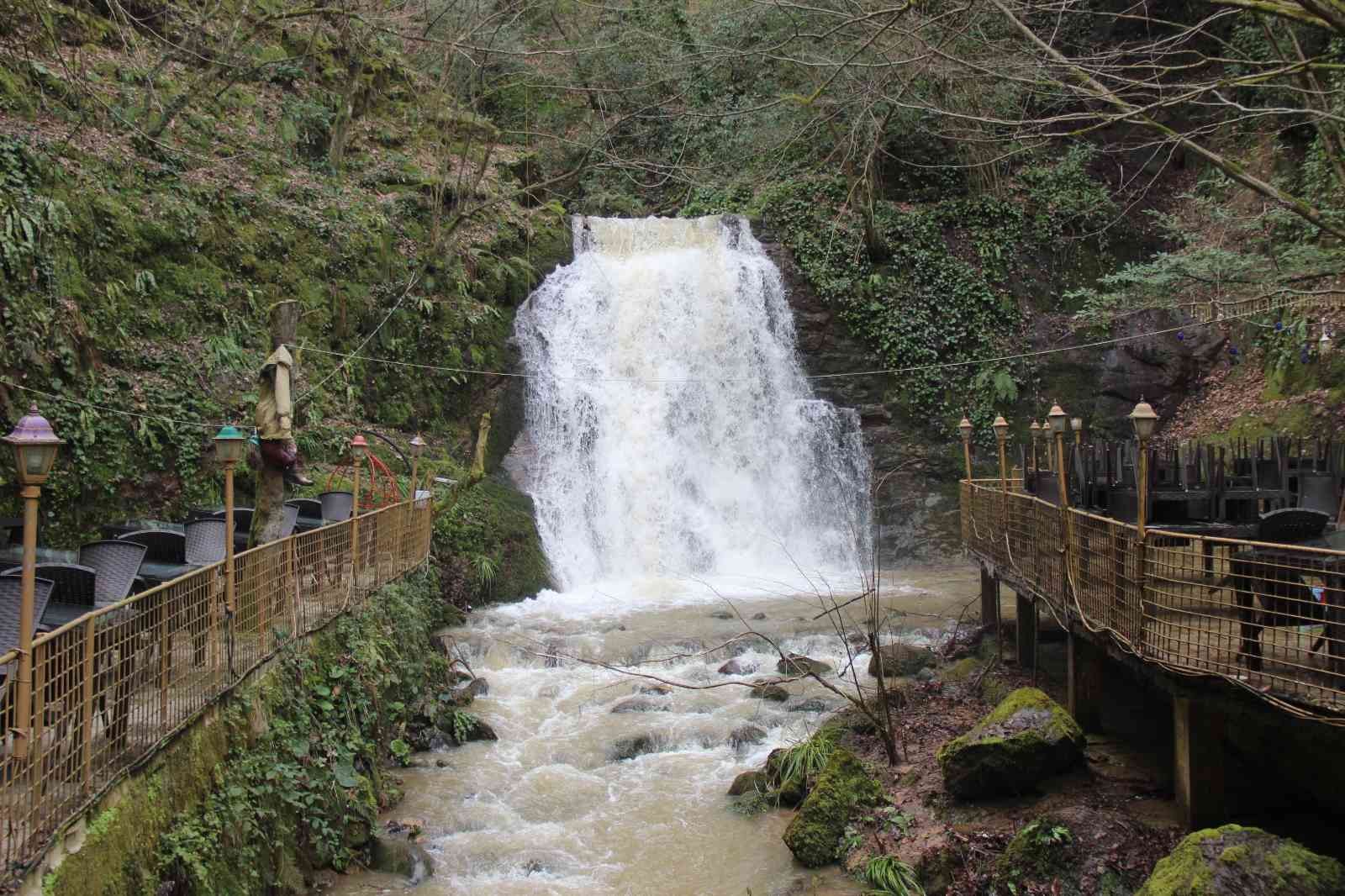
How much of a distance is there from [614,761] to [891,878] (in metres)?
3.55

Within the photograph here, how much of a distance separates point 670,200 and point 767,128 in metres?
5.19

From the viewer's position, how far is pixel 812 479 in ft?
66.7

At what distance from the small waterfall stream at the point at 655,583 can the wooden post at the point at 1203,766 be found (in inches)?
95.9

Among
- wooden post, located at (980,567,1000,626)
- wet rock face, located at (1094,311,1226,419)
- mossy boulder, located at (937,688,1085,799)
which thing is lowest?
mossy boulder, located at (937,688,1085,799)

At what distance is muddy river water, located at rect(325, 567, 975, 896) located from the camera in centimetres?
734

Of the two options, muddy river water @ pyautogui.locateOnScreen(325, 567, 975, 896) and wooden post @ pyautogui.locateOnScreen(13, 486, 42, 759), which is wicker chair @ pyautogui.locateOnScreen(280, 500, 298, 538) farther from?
wooden post @ pyautogui.locateOnScreen(13, 486, 42, 759)

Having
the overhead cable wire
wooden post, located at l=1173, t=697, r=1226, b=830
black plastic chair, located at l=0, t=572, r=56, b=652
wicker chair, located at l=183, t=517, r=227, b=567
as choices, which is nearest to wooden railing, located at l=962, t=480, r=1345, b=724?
wooden post, located at l=1173, t=697, r=1226, b=830

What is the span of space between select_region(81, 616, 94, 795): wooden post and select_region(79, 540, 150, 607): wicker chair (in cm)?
161

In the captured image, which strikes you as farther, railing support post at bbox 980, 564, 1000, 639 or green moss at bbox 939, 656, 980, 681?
railing support post at bbox 980, 564, 1000, 639

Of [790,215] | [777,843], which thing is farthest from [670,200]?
[777,843]

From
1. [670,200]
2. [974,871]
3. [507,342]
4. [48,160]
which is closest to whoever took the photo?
[974,871]

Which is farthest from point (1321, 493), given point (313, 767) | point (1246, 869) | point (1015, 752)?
point (313, 767)

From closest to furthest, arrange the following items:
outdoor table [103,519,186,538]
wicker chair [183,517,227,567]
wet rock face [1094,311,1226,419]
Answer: wicker chair [183,517,227,567]
outdoor table [103,519,186,538]
wet rock face [1094,311,1226,419]

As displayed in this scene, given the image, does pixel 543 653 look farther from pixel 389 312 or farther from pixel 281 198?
pixel 281 198
